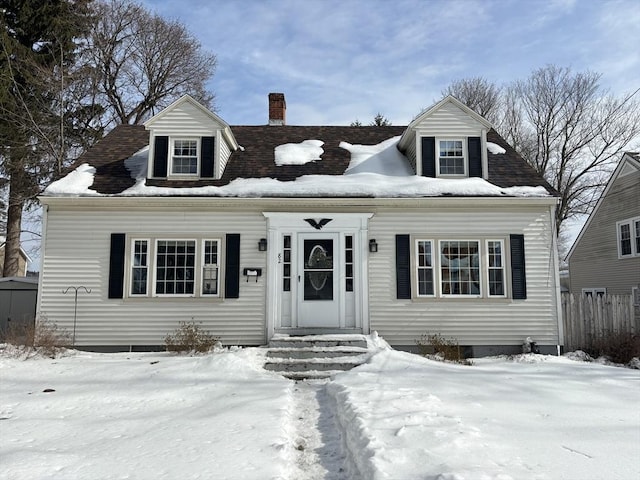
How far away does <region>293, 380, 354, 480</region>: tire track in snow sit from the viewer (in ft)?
13.1

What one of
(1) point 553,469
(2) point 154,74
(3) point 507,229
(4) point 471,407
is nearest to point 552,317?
(3) point 507,229

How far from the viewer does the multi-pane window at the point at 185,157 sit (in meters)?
11.0

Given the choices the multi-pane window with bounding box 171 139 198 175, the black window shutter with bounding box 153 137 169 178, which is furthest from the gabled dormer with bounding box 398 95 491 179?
the black window shutter with bounding box 153 137 169 178

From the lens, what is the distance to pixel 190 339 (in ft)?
31.1

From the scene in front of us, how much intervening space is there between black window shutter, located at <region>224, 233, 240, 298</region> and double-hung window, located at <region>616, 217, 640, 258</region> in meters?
14.4

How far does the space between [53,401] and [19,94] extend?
16443 mm

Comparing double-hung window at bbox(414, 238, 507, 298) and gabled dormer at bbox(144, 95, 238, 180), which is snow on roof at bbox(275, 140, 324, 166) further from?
double-hung window at bbox(414, 238, 507, 298)

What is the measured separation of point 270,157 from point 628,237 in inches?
549

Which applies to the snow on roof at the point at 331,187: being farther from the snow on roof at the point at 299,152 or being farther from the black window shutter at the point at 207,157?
the snow on roof at the point at 299,152

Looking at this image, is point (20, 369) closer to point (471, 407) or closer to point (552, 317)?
point (471, 407)

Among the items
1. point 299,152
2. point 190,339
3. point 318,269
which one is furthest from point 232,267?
point 299,152

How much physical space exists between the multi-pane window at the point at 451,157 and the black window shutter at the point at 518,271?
2.14 metres

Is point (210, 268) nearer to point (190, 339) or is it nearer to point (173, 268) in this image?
point (173, 268)

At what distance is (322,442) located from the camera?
477 centimetres
